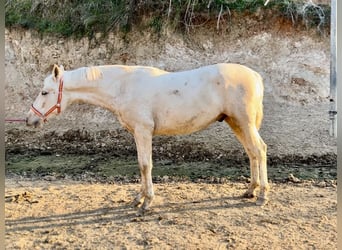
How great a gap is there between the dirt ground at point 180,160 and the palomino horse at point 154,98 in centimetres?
61

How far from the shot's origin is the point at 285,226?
3291mm

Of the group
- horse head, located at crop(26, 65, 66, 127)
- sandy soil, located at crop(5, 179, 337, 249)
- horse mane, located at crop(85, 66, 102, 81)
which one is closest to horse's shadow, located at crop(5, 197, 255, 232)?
sandy soil, located at crop(5, 179, 337, 249)

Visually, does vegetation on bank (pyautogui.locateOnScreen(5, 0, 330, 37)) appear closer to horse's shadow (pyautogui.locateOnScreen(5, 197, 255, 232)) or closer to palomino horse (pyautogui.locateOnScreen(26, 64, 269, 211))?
palomino horse (pyautogui.locateOnScreen(26, 64, 269, 211))

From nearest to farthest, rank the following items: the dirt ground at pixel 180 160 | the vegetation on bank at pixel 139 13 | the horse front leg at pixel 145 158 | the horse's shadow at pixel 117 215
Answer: the dirt ground at pixel 180 160
the horse's shadow at pixel 117 215
the horse front leg at pixel 145 158
the vegetation on bank at pixel 139 13

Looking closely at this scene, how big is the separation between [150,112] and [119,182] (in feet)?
5.85

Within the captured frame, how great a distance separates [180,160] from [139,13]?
3.55 metres

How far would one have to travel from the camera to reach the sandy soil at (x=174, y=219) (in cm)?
302

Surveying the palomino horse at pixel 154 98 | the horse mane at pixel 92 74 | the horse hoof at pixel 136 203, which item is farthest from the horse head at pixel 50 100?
the horse hoof at pixel 136 203

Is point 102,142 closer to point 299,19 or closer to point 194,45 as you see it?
point 194,45

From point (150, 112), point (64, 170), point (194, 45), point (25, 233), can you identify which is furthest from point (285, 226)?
point (194, 45)

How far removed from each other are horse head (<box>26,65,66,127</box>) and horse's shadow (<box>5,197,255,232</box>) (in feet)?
3.11

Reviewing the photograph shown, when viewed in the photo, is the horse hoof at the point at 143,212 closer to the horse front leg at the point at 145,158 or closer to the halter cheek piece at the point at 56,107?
the horse front leg at the point at 145,158

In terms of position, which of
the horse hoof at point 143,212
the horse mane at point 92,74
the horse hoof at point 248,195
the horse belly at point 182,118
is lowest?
the horse hoof at point 248,195

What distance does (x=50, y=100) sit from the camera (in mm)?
3637
